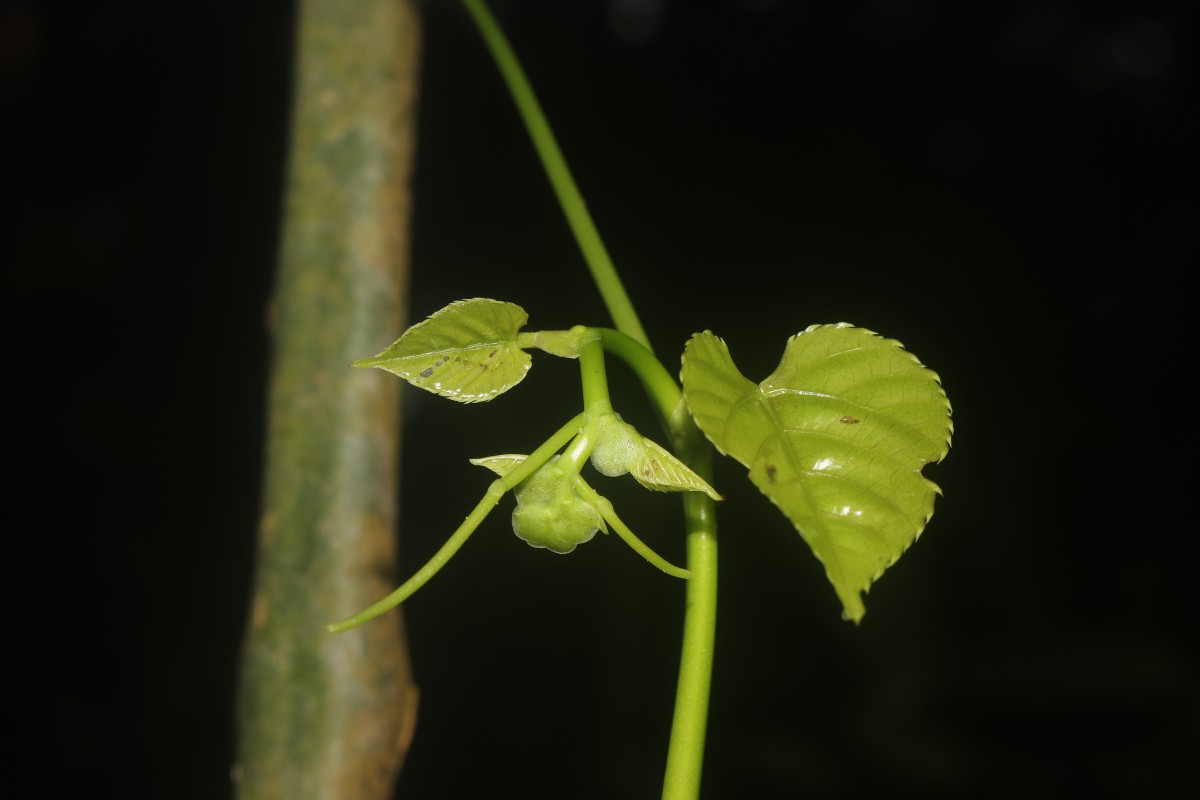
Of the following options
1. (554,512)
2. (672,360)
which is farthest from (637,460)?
(672,360)

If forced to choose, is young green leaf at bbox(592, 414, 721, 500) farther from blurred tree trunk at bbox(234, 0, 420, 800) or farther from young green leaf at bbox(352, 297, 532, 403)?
blurred tree trunk at bbox(234, 0, 420, 800)

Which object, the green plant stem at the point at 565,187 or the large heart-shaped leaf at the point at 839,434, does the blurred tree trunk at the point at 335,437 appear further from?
the large heart-shaped leaf at the point at 839,434

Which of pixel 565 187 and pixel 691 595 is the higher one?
pixel 565 187

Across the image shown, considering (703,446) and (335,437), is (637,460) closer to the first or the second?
(703,446)

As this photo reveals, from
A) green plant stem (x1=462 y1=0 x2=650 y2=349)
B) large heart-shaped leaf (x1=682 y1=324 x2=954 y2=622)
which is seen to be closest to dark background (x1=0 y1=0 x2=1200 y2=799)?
green plant stem (x1=462 y1=0 x2=650 y2=349)

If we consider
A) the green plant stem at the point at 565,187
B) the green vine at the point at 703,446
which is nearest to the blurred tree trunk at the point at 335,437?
the green plant stem at the point at 565,187

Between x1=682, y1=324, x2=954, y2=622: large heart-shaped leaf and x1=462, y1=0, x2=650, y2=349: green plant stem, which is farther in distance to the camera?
x1=462, y1=0, x2=650, y2=349: green plant stem
